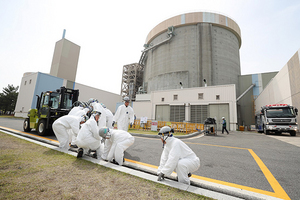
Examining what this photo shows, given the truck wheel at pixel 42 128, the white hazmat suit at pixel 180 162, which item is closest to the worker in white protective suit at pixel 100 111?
the truck wheel at pixel 42 128

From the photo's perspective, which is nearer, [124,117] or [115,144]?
[115,144]

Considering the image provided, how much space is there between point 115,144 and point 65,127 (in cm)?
241

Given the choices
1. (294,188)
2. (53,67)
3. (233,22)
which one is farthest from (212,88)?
(53,67)

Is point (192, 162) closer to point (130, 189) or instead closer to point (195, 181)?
point (195, 181)

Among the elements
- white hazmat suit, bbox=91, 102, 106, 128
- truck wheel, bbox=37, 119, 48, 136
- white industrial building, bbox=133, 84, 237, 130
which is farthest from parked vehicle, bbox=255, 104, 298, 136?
truck wheel, bbox=37, 119, 48, 136

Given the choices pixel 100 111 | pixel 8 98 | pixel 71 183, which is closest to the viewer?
pixel 71 183

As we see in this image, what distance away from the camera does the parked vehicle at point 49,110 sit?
24.6 ft

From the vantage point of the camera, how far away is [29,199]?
1.77 metres

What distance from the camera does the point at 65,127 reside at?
15.7ft

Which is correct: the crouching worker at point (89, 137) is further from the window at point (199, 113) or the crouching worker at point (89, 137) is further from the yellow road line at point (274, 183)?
the window at point (199, 113)

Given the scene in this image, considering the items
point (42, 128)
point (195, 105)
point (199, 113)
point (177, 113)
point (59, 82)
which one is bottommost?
point (42, 128)

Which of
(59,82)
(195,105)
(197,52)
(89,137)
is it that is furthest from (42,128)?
(197,52)

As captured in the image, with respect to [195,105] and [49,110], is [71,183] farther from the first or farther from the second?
[195,105]

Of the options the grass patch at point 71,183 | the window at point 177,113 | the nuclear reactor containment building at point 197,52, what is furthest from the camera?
the nuclear reactor containment building at point 197,52
